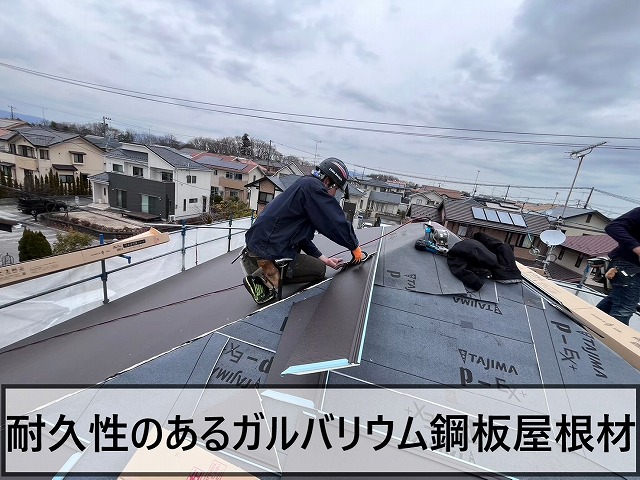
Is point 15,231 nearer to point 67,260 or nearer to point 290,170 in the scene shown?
point 67,260

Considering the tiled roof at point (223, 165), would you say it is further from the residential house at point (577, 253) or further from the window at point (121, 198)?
the residential house at point (577, 253)

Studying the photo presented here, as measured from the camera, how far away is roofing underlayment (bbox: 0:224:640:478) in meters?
1.73

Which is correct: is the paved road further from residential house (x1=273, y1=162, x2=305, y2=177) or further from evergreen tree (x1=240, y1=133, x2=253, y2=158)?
evergreen tree (x1=240, y1=133, x2=253, y2=158)

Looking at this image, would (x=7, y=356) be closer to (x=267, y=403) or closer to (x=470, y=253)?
(x=267, y=403)

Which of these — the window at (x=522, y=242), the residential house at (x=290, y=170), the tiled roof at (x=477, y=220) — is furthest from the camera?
the residential house at (x=290, y=170)

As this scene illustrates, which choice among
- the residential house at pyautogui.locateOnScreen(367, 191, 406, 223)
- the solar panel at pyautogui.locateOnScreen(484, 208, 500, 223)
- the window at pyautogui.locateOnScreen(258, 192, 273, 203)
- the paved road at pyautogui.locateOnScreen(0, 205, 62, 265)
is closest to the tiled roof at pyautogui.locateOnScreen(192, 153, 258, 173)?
the window at pyautogui.locateOnScreen(258, 192, 273, 203)

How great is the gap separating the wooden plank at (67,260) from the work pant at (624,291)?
6681mm

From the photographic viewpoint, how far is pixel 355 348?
1.55 meters

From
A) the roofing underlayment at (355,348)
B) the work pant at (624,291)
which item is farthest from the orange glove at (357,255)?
the work pant at (624,291)

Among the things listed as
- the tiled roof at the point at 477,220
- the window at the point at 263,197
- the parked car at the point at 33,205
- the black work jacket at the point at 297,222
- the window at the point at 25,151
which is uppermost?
the black work jacket at the point at 297,222

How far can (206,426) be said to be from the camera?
1.58 metres

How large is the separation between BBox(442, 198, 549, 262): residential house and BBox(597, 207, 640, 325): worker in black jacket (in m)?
13.6

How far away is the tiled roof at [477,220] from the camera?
1673 centimetres

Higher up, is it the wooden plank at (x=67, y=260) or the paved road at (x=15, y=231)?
the wooden plank at (x=67, y=260)
